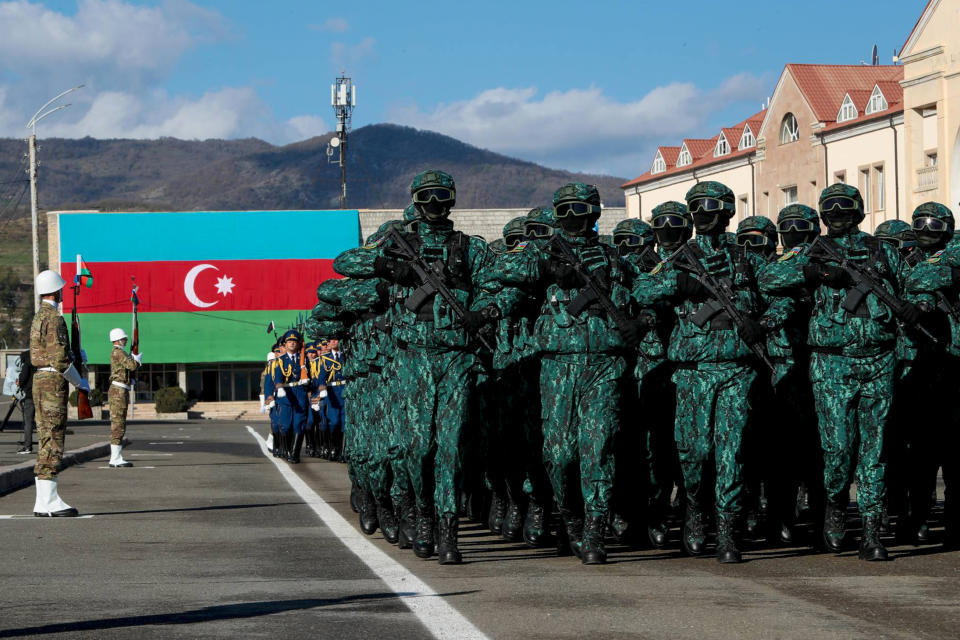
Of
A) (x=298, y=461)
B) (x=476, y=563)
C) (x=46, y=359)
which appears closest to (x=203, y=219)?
(x=298, y=461)

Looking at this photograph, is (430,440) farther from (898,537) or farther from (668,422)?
(898,537)

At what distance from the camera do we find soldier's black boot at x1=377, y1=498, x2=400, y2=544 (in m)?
11.8

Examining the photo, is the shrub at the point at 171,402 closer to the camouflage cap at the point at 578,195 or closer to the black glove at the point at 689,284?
the camouflage cap at the point at 578,195

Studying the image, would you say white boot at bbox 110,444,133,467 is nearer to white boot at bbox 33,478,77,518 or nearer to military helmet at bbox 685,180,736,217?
white boot at bbox 33,478,77,518

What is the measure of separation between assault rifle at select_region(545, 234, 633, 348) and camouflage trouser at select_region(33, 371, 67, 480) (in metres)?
5.51

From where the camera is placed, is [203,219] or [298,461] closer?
[298,461]

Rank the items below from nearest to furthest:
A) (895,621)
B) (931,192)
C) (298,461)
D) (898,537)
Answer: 1. (895,621)
2. (898,537)
3. (298,461)
4. (931,192)

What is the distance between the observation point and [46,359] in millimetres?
13992

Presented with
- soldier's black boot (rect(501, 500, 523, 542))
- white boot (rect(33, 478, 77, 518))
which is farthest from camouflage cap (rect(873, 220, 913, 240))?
white boot (rect(33, 478, 77, 518))

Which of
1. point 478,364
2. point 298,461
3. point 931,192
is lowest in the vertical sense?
point 298,461

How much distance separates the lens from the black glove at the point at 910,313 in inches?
405

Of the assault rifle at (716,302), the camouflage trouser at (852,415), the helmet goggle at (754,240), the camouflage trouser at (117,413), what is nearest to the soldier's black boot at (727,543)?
the camouflage trouser at (852,415)

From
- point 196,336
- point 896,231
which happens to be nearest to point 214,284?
point 196,336

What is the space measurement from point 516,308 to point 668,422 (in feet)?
6.13
